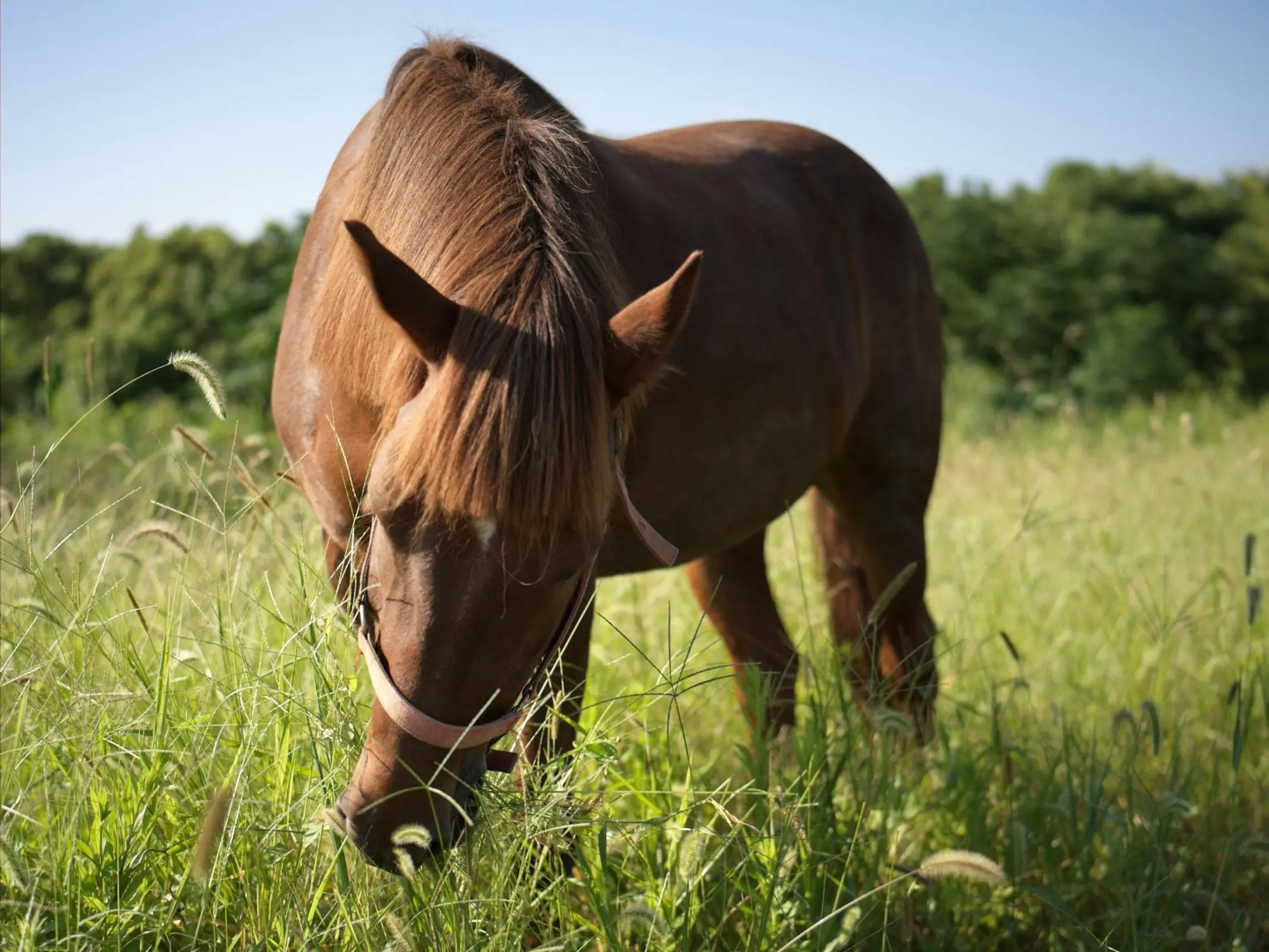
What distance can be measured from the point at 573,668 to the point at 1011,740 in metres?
1.94

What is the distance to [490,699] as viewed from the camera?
66.5 inches

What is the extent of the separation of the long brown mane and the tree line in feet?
21.0

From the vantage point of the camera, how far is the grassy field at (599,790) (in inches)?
69.6

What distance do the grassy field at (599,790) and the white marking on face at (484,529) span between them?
32 cm

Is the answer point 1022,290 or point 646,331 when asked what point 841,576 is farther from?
point 1022,290

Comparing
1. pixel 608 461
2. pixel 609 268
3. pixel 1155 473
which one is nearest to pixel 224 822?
pixel 608 461

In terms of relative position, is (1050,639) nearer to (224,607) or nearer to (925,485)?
(925,485)

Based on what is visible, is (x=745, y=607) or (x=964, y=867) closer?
(x=964, y=867)

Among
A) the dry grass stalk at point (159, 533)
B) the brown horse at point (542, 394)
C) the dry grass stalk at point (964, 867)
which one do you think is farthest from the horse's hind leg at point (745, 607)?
the dry grass stalk at point (159, 533)

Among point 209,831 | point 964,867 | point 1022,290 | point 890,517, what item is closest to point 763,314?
point 890,517

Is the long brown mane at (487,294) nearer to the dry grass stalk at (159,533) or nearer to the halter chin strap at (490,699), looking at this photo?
the halter chin strap at (490,699)

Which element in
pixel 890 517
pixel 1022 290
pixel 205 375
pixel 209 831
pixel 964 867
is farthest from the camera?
pixel 1022 290

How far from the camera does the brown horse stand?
168 cm

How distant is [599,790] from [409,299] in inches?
43.0
